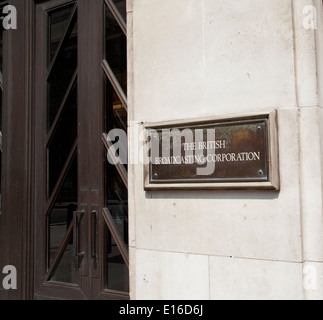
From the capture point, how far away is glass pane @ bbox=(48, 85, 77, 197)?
14.6ft

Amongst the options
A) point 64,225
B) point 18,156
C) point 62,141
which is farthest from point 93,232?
point 18,156

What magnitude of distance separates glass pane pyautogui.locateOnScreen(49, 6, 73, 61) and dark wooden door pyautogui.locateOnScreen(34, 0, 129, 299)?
0.04ft

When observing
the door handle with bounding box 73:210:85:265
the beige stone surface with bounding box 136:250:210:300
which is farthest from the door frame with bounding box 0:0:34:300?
the beige stone surface with bounding box 136:250:210:300

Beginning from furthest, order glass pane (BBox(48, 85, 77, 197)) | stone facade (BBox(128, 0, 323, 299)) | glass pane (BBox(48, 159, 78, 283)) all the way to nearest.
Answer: glass pane (BBox(48, 85, 77, 197)), glass pane (BBox(48, 159, 78, 283)), stone facade (BBox(128, 0, 323, 299))

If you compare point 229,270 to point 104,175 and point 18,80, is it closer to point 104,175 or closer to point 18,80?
point 104,175

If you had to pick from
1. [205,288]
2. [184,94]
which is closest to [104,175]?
[184,94]

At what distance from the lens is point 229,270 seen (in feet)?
9.30

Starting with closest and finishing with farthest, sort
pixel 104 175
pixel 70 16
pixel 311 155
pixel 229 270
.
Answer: pixel 311 155 < pixel 229 270 < pixel 104 175 < pixel 70 16

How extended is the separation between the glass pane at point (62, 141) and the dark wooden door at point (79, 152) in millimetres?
12

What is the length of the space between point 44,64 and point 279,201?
3.45 meters

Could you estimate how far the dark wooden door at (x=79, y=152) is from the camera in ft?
13.2

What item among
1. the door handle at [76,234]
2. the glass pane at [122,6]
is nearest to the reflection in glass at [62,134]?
the door handle at [76,234]

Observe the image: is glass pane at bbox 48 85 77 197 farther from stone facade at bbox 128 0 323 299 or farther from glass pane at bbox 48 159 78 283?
stone facade at bbox 128 0 323 299

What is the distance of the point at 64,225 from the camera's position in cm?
432
